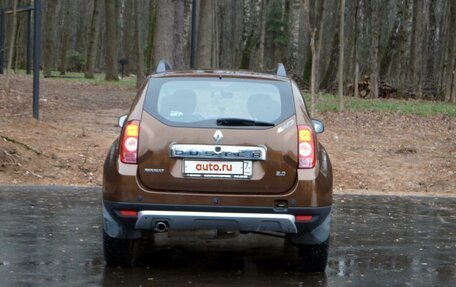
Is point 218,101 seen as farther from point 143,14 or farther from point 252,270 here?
point 143,14

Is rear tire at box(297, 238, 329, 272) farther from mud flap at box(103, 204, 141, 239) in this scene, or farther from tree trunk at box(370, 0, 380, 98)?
tree trunk at box(370, 0, 380, 98)

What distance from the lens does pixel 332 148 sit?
52.8ft

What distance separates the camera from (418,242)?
324 inches

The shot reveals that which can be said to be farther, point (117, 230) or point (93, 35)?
point (93, 35)

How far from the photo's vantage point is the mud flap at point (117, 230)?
6.39 metres

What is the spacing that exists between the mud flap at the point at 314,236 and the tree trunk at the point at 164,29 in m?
14.5

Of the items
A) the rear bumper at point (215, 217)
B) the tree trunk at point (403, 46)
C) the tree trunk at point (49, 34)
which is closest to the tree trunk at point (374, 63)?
the tree trunk at point (403, 46)

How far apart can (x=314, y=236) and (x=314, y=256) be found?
26cm

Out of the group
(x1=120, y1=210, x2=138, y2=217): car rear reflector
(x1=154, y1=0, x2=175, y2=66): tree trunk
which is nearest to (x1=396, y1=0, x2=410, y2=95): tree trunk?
(x1=154, y1=0, x2=175, y2=66): tree trunk

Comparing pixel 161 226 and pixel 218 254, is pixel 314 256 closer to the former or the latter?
pixel 218 254

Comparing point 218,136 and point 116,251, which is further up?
point 218,136

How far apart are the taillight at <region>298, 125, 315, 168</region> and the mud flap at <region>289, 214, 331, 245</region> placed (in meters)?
0.50

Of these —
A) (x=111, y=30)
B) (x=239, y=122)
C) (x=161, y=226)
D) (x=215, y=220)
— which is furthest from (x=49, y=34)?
(x=215, y=220)

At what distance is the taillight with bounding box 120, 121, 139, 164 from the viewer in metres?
6.21
